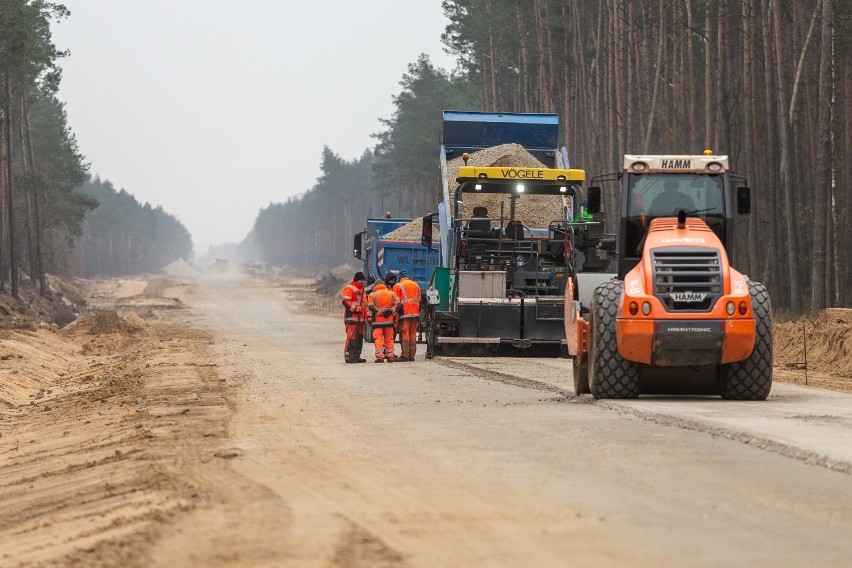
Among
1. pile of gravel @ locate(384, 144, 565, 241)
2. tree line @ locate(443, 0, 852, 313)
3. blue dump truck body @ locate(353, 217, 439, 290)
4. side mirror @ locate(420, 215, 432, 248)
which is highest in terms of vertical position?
tree line @ locate(443, 0, 852, 313)

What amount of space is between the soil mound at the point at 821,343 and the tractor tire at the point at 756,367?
8.21 metres

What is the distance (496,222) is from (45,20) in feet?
157

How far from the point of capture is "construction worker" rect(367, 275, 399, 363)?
74.7ft

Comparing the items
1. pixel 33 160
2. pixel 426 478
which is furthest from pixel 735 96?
pixel 33 160

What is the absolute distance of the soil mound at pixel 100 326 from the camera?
37.3 m

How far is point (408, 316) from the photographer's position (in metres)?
23.3

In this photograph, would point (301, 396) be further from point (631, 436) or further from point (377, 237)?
point (377, 237)

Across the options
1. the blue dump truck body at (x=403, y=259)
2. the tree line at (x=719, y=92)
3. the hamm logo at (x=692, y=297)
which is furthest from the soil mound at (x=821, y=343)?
the hamm logo at (x=692, y=297)

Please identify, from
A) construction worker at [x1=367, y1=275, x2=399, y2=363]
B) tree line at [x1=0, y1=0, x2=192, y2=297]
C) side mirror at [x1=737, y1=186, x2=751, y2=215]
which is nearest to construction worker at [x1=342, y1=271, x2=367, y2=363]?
construction worker at [x1=367, y1=275, x2=399, y2=363]

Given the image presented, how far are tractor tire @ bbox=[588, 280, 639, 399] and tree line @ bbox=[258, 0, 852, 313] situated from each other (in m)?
17.0

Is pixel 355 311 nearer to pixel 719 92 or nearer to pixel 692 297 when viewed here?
pixel 692 297

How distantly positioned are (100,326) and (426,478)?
1209 inches

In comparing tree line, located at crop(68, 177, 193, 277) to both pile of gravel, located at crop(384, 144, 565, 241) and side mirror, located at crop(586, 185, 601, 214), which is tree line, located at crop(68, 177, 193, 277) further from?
side mirror, located at crop(586, 185, 601, 214)

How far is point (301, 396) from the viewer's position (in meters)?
15.9
